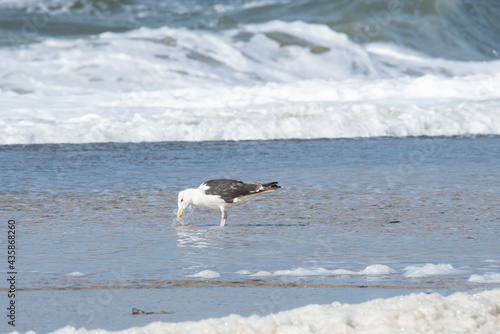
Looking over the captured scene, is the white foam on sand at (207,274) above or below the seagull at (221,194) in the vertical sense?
below

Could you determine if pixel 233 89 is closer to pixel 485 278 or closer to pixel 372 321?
pixel 485 278

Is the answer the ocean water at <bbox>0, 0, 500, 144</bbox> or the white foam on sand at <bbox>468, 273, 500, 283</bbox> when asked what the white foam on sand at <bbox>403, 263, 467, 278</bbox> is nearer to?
the white foam on sand at <bbox>468, 273, 500, 283</bbox>

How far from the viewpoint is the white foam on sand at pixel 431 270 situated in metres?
4.91

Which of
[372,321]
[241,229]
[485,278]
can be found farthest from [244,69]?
[372,321]

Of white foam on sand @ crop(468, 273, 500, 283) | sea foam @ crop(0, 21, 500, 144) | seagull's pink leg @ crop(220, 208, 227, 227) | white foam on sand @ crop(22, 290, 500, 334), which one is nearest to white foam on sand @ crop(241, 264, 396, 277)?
white foam on sand @ crop(468, 273, 500, 283)

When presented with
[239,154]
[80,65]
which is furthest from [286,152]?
[80,65]

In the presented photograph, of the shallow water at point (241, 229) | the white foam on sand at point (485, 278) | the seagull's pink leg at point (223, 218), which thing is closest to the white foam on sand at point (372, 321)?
the shallow water at point (241, 229)

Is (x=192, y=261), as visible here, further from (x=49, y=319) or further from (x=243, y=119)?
(x=243, y=119)

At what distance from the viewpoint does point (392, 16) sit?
2814cm

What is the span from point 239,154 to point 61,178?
9.49ft

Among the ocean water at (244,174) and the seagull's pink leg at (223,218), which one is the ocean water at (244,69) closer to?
the ocean water at (244,174)

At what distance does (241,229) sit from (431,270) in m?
2.23

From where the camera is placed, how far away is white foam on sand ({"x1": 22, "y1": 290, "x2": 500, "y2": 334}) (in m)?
3.40

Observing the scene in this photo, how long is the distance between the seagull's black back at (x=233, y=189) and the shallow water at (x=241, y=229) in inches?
10.5
